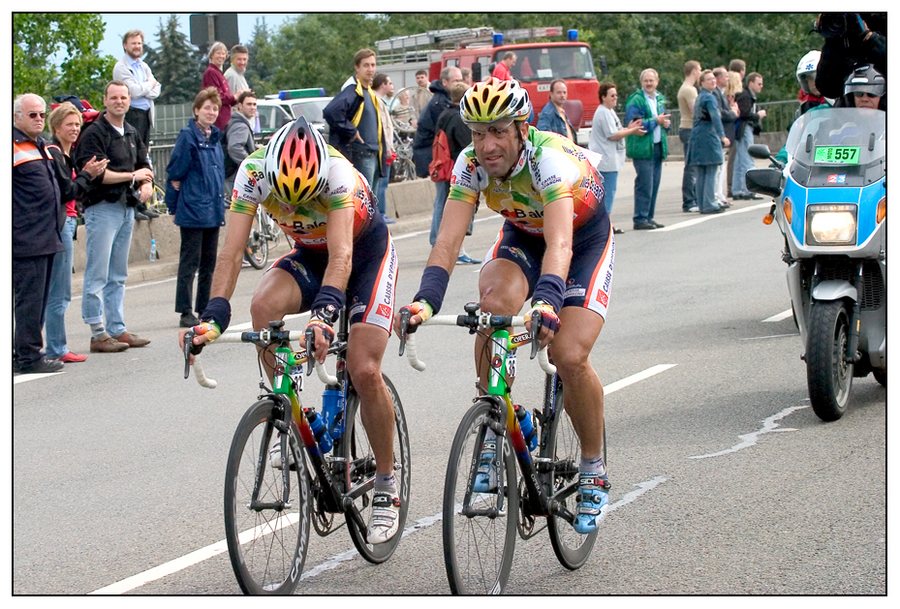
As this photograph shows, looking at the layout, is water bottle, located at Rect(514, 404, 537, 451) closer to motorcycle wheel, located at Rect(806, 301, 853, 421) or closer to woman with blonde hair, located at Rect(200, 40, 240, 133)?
motorcycle wheel, located at Rect(806, 301, 853, 421)

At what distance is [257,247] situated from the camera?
17.7 metres

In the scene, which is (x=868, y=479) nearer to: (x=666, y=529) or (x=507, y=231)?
(x=666, y=529)

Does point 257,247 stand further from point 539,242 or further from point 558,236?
point 558,236

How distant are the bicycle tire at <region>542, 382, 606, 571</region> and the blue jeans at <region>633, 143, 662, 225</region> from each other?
13652mm

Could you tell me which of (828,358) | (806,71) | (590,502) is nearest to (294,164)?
(590,502)

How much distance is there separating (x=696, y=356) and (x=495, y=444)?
5.97 meters

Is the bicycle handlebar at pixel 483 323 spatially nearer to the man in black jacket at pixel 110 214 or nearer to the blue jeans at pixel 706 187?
the man in black jacket at pixel 110 214

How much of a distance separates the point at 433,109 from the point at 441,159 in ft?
3.10

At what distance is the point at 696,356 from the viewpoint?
37.3 feet

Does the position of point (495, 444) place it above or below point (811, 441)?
above

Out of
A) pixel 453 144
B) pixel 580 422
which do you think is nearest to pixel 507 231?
pixel 580 422

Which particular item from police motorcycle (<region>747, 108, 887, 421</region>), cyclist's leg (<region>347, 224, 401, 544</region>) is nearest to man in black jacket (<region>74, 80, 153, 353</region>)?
police motorcycle (<region>747, 108, 887, 421</region>)

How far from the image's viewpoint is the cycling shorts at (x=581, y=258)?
6289mm

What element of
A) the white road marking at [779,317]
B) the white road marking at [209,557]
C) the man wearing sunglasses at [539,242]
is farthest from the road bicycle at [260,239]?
the man wearing sunglasses at [539,242]
